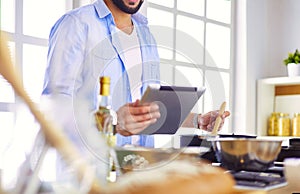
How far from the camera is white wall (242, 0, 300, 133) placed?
3.57 meters

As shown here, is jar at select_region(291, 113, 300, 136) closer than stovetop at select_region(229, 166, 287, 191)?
No

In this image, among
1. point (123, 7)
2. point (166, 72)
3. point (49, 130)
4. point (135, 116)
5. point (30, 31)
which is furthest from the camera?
point (166, 72)

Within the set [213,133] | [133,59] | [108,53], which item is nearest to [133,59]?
[133,59]

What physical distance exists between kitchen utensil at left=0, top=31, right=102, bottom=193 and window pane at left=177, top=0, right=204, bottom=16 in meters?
2.70

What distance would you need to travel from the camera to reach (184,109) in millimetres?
1317

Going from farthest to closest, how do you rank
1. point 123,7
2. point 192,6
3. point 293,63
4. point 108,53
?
1. point 293,63
2. point 192,6
3. point 123,7
4. point 108,53

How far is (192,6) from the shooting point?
3293mm

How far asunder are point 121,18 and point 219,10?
77.6 inches

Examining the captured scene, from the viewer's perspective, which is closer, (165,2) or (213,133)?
(213,133)

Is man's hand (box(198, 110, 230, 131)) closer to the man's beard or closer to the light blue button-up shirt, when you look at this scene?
the light blue button-up shirt

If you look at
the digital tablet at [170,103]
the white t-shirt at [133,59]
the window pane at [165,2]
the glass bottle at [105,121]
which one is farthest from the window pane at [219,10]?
the glass bottle at [105,121]

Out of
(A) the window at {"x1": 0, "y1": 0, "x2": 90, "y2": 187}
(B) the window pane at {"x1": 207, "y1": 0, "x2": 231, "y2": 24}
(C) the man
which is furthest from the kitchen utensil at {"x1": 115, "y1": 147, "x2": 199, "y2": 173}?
(B) the window pane at {"x1": 207, "y1": 0, "x2": 231, "y2": 24}

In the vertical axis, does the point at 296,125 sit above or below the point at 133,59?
below

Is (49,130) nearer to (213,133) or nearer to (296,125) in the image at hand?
(213,133)
